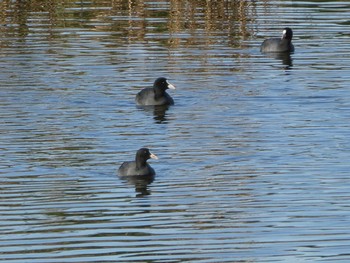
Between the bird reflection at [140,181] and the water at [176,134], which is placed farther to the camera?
the bird reflection at [140,181]

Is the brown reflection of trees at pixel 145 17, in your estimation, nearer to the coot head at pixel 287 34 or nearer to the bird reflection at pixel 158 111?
the coot head at pixel 287 34

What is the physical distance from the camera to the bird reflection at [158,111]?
91.7 feet

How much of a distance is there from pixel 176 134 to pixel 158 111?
128 inches

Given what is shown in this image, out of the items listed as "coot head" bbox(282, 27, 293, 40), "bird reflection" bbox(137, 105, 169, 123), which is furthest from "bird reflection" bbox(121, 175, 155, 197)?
"coot head" bbox(282, 27, 293, 40)

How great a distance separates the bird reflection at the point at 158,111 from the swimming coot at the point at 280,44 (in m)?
6.94

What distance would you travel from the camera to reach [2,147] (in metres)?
24.3

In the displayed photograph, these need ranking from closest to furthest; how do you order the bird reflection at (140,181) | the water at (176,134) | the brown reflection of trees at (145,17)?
1. the water at (176,134)
2. the bird reflection at (140,181)
3. the brown reflection of trees at (145,17)

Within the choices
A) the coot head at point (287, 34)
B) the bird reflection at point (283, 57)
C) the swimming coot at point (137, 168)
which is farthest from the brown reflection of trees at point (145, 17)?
the swimming coot at point (137, 168)

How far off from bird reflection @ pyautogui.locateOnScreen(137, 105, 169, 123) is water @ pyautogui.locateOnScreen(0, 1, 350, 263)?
6cm

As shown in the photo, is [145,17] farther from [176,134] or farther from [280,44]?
[176,134]

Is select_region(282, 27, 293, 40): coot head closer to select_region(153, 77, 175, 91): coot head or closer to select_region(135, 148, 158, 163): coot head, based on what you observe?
select_region(153, 77, 175, 91): coot head

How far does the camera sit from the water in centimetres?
1803

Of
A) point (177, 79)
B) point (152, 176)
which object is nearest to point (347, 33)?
point (177, 79)

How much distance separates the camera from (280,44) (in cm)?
3547
